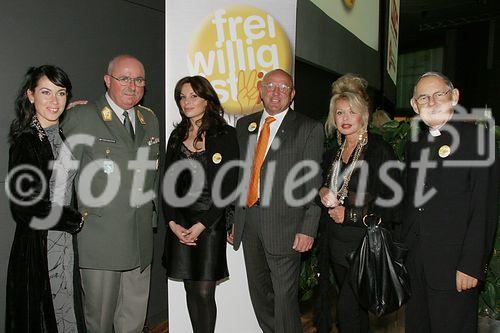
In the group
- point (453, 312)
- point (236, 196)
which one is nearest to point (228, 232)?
point (236, 196)

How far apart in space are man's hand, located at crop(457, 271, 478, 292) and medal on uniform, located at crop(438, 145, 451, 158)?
58 centimetres

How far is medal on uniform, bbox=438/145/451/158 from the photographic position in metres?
2.08

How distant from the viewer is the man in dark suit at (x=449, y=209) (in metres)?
2.00

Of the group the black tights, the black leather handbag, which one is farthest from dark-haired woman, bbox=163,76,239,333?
the black leather handbag

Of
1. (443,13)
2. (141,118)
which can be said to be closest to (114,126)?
(141,118)

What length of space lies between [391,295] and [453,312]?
0.30 m

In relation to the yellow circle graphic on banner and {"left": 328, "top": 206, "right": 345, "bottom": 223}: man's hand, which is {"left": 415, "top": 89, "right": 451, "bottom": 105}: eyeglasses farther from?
the yellow circle graphic on banner

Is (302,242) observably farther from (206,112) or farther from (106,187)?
(106,187)

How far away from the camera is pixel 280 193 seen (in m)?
2.56

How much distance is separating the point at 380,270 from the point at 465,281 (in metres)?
0.41

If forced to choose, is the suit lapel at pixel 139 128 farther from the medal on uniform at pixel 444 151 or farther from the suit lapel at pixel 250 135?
the medal on uniform at pixel 444 151

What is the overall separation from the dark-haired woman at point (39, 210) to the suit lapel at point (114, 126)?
26 cm

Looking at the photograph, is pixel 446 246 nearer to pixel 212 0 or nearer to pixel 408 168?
pixel 408 168

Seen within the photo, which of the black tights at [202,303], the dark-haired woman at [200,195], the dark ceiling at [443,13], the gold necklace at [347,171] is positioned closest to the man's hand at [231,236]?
the dark-haired woman at [200,195]
